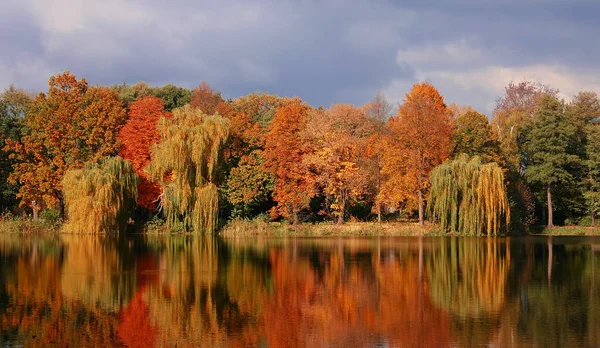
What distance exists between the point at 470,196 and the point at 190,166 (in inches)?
764

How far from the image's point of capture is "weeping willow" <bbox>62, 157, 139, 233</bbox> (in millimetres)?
42844

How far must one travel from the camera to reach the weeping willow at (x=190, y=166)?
4425cm

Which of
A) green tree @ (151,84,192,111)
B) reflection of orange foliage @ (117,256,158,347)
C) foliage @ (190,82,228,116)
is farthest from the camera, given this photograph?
green tree @ (151,84,192,111)

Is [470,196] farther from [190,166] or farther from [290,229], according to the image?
[190,166]

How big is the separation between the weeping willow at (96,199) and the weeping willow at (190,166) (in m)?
2.68

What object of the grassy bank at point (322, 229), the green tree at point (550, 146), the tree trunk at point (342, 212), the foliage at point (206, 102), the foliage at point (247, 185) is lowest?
the grassy bank at point (322, 229)

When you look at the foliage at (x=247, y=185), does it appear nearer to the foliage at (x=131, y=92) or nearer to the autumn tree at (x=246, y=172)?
the autumn tree at (x=246, y=172)

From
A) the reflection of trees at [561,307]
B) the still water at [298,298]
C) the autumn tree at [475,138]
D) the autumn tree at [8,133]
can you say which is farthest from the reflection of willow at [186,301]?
the autumn tree at [8,133]

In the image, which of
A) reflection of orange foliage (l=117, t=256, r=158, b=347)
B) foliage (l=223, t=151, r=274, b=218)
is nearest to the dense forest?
foliage (l=223, t=151, r=274, b=218)

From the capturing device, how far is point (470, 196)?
141ft

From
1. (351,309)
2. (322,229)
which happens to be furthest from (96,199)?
(351,309)

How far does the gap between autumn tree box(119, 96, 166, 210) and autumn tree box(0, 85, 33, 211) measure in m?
9.43

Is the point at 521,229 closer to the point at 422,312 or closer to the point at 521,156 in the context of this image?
the point at 521,156

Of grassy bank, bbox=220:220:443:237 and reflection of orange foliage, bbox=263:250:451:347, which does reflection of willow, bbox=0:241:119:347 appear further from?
grassy bank, bbox=220:220:443:237
